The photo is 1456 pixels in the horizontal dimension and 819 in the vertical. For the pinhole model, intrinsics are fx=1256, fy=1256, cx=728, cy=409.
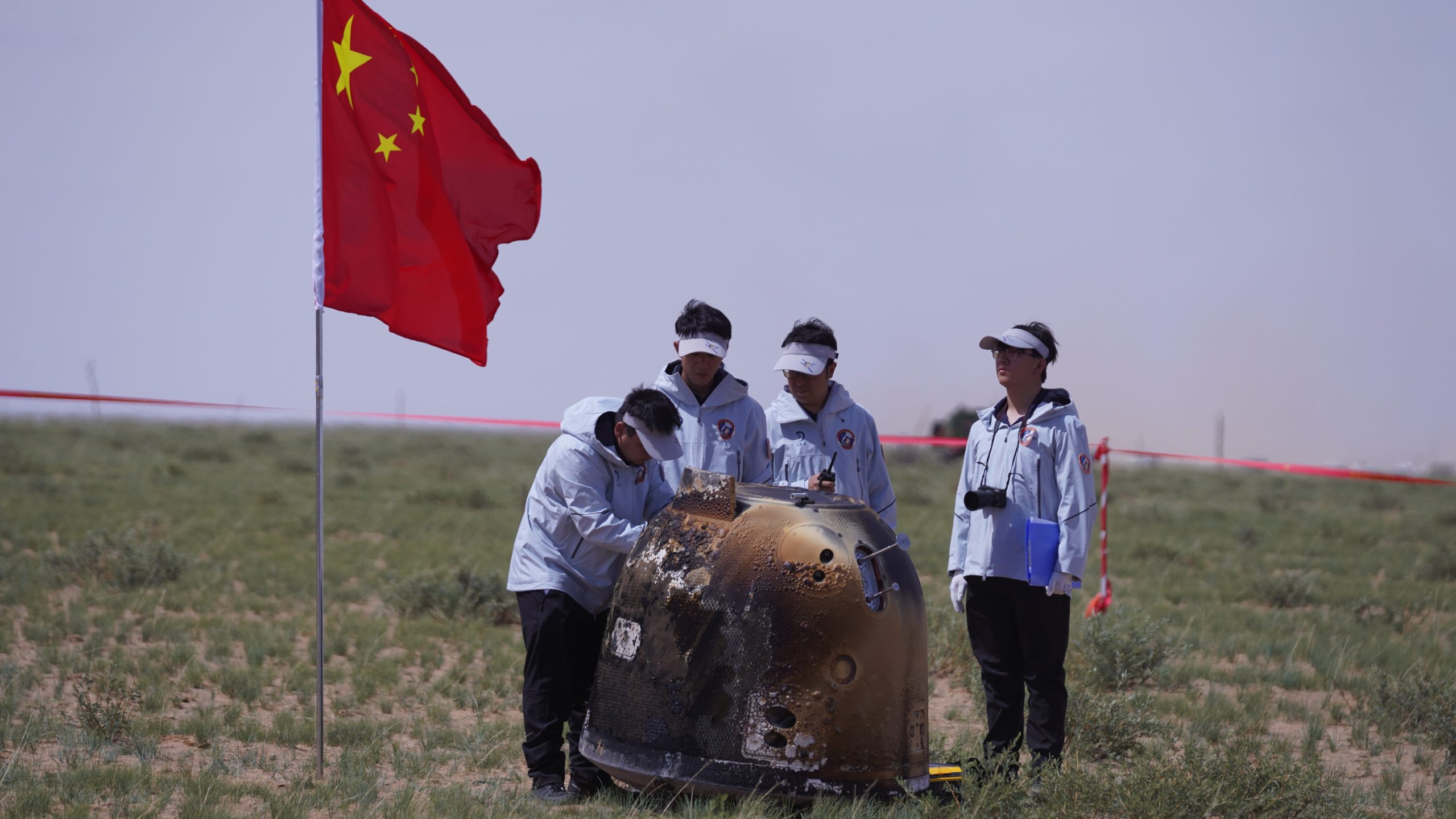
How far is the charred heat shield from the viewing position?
4992 mm

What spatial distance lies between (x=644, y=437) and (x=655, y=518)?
14.2 inches

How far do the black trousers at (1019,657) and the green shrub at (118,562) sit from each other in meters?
8.89

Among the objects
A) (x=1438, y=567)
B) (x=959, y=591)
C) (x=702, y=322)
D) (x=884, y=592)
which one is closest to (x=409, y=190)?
(x=702, y=322)

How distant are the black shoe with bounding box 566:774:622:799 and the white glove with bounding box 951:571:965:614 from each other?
72.5 inches

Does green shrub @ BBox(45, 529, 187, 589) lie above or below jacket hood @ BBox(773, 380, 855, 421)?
below

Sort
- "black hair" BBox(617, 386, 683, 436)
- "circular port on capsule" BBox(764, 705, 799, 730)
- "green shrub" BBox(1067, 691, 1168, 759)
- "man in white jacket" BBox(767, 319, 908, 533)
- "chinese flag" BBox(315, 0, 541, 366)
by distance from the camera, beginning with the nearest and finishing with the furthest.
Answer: "circular port on capsule" BBox(764, 705, 799, 730)
"black hair" BBox(617, 386, 683, 436)
"chinese flag" BBox(315, 0, 541, 366)
"man in white jacket" BBox(767, 319, 908, 533)
"green shrub" BBox(1067, 691, 1168, 759)

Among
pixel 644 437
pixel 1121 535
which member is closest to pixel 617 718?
pixel 644 437

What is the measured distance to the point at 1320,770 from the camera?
5.94 meters

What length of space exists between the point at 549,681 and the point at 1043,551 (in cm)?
236

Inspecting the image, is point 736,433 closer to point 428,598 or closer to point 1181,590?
point 428,598

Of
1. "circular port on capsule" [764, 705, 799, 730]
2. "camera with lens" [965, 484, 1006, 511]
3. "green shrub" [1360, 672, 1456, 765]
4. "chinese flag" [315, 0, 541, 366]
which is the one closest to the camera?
"circular port on capsule" [764, 705, 799, 730]

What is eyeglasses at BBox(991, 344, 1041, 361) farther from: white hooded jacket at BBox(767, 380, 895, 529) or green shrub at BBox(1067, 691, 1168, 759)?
green shrub at BBox(1067, 691, 1168, 759)

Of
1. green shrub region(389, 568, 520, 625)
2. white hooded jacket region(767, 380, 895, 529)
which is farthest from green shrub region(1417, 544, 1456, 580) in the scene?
white hooded jacket region(767, 380, 895, 529)

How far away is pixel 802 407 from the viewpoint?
6.68 m
